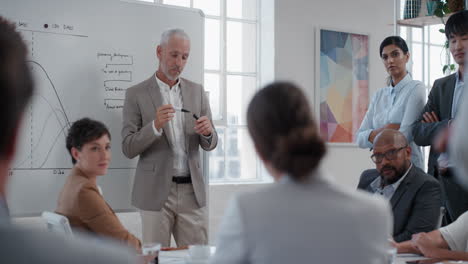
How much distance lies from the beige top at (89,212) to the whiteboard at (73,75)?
3.77 ft

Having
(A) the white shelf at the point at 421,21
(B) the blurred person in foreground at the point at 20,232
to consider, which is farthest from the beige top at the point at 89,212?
(A) the white shelf at the point at 421,21

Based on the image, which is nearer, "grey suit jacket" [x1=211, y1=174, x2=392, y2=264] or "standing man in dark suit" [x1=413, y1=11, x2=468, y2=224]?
"grey suit jacket" [x1=211, y1=174, x2=392, y2=264]

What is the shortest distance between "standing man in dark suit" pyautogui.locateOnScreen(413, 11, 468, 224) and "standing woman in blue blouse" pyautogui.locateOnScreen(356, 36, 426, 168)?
0.13 m

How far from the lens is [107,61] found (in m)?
3.81

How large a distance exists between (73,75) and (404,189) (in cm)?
218

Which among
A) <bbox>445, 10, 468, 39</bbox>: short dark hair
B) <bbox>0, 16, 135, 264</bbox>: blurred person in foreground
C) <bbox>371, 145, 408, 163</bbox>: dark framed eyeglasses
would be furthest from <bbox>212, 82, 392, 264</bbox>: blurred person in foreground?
<bbox>445, 10, 468, 39</bbox>: short dark hair

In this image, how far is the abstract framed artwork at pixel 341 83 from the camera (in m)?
5.71

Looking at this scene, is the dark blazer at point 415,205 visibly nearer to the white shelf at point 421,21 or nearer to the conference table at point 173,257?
the conference table at point 173,257

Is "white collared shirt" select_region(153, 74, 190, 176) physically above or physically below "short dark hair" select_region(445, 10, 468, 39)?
below

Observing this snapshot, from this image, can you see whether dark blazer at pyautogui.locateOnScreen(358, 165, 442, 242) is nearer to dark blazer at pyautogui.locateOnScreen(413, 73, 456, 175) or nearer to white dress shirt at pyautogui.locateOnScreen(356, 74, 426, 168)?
dark blazer at pyautogui.locateOnScreen(413, 73, 456, 175)

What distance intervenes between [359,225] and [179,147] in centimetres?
236

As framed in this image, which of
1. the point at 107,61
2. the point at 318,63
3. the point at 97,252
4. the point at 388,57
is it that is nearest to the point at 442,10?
the point at 388,57

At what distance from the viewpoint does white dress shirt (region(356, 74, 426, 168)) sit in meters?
3.65

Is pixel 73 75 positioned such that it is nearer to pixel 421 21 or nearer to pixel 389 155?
pixel 389 155
